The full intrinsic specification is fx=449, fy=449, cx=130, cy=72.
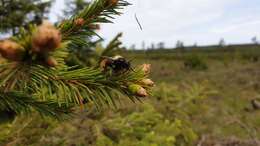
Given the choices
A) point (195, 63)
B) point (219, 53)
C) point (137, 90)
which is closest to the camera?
point (137, 90)

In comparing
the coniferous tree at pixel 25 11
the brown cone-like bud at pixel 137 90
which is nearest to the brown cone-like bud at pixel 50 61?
the brown cone-like bud at pixel 137 90

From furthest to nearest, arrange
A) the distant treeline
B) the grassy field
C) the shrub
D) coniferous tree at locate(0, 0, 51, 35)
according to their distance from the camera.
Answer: the distant treeline < the shrub < coniferous tree at locate(0, 0, 51, 35) < the grassy field

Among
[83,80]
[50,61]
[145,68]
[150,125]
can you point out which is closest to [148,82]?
[145,68]

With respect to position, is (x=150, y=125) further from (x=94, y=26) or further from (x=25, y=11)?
(x=25, y=11)

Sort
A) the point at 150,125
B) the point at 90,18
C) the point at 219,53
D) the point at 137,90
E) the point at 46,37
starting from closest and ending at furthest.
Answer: the point at 46,37
the point at 137,90
the point at 90,18
the point at 150,125
the point at 219,53

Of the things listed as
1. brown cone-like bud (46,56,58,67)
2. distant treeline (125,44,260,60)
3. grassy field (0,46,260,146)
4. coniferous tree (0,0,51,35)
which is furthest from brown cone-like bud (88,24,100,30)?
distant treeline (125,44,260,60)

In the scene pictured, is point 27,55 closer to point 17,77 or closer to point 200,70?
point 17,77

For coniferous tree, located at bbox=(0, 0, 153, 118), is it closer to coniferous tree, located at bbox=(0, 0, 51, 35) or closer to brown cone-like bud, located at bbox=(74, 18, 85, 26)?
brown cone-like bud, located at bbox=(74, 18, 85, 26)
